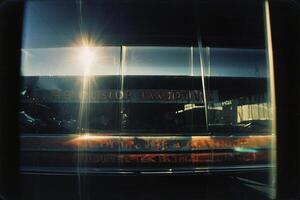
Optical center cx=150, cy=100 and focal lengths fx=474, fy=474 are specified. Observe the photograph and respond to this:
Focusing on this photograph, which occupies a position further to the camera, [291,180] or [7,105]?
[291,180]

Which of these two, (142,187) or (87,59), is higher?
(87,59)

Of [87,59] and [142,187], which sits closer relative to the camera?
Result: [87,59]

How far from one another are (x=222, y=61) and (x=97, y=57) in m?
1.00

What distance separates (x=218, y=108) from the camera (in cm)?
371

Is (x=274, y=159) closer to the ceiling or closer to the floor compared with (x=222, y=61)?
closer to the floor

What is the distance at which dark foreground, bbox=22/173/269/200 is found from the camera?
3672 mm

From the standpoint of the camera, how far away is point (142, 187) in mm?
3709

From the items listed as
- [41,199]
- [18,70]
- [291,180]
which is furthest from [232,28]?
[41,199]

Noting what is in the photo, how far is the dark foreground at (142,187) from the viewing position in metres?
3.67

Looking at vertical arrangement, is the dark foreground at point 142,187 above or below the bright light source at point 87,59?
below

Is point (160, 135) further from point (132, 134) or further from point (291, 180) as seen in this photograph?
point (291, 180)

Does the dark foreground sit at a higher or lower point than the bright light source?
lower

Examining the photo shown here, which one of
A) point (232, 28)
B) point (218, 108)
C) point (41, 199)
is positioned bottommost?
point (41, 199)

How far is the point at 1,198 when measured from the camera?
3.62 m
